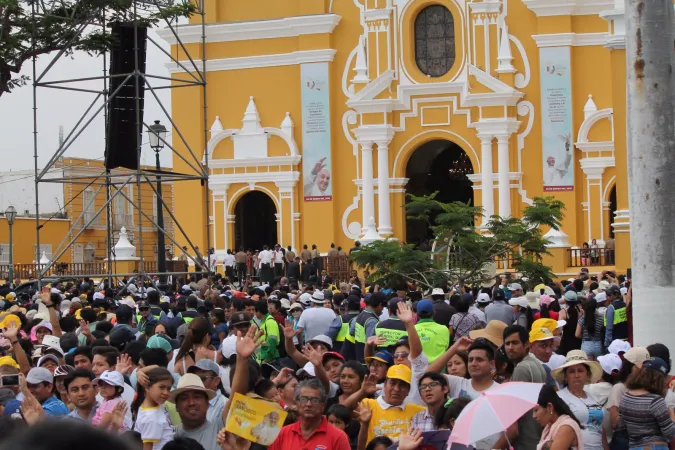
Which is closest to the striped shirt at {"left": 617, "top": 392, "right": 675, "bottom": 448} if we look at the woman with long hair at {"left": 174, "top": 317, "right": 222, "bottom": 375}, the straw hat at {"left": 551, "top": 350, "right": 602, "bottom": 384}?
the straw hat at {"left": 551, "top": 350, "right": 602, "bottom": 384}

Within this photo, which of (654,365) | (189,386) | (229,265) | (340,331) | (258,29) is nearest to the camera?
(189,386)

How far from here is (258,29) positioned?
3812 cm

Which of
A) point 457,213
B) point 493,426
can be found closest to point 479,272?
point 457,213

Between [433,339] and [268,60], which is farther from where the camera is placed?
[268,60]

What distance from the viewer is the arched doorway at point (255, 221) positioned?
39656 mm

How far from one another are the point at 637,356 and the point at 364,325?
474cm

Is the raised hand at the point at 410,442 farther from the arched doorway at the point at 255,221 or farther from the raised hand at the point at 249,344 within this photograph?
the arched doorway at the point at 255,221

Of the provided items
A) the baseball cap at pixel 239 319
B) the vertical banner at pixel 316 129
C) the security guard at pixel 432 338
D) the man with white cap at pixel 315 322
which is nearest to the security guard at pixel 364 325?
the man with white cap at pixel 315 322

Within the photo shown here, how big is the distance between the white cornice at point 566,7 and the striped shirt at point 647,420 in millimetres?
29429

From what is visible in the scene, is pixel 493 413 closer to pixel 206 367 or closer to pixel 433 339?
pixel 206 367

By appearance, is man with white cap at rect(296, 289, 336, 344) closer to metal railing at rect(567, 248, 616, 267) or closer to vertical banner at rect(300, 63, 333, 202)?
metal railing at rect(567, 248, 616, 267)

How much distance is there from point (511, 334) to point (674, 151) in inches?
92.0

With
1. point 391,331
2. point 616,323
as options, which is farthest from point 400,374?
point 616,323

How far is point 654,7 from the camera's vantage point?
980 centimetres
